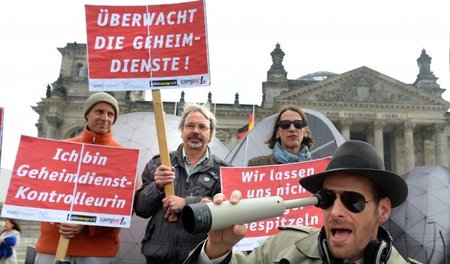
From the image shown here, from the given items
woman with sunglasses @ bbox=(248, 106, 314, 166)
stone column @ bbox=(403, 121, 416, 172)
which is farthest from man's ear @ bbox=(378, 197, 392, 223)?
stone column @ bbox=(403, 121, 416, 172)

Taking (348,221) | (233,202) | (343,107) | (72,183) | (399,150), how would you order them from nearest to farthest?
(233,202) < (348,221) < (72,183) < (343,107) < (399,150)

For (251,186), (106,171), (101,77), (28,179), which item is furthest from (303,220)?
(28,179)

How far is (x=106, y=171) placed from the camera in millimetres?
4020

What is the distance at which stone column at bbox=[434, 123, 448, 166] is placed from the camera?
133 ft

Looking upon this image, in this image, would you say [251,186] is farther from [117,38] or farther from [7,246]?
[7,246]

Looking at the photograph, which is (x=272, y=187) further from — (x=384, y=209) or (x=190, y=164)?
(x=384, y=209)

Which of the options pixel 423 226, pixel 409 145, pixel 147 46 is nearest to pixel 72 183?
pixel 147 46

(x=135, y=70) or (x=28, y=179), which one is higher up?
(x=135, y=70)

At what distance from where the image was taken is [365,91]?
41688 millimetres

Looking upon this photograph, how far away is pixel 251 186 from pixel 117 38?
5.82 ft

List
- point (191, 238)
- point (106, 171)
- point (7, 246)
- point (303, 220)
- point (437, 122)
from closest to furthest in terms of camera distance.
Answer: point (191, 238) < point (303, 220) < point (106, 171) < point (7, 246) < point (437, 122)

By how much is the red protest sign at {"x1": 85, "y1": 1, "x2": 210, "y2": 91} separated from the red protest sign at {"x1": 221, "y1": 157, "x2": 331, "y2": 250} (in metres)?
0.86

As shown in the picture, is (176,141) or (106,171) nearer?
(106,171)

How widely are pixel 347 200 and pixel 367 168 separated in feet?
0.56
